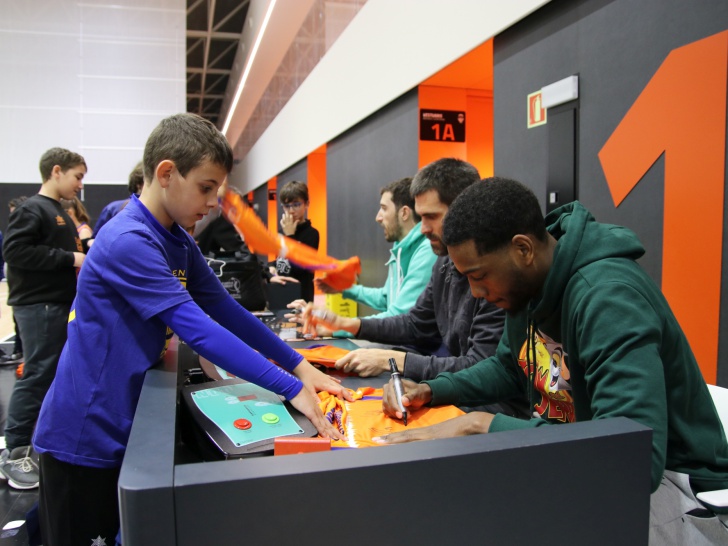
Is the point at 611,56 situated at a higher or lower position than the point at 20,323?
higher

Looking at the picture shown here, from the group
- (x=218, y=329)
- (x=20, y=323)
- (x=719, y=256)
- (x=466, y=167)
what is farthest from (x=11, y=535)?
(x=719, y=256)

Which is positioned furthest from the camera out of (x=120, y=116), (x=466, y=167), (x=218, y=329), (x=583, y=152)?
(x=120, y=116)

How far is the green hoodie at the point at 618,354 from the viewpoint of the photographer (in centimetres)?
91

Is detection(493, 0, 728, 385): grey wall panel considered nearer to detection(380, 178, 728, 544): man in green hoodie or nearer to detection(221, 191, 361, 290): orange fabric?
detection(380, 178, 728, 544): man in green hoodie

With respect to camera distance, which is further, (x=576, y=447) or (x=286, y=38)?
(x=286, y=38)

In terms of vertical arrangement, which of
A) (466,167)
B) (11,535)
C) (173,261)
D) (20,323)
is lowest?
(11,535)

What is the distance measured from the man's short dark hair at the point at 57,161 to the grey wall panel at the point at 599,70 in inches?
95.4

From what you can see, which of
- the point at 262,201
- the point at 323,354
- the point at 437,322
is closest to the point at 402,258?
the point at 437,322

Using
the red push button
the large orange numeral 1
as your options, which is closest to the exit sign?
the large orange numeral 1

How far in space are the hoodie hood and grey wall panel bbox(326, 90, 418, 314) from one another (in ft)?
10.9

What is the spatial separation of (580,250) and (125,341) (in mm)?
951

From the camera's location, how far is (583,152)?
244 centimetres

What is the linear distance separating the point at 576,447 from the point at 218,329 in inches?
27.0

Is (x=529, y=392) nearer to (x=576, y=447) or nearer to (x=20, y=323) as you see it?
(x=576, y=447)
